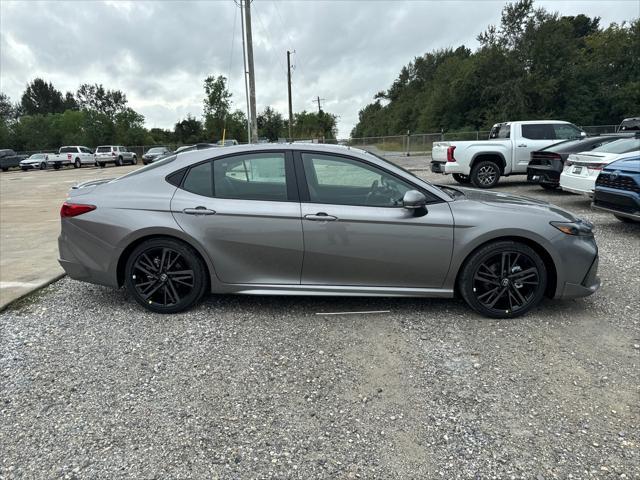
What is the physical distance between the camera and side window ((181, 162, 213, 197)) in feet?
12.9

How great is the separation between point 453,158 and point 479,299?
30.1ft

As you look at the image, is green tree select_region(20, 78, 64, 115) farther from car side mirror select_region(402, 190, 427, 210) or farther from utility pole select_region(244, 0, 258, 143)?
car side mirror select_region(402, 190, 427, 210)

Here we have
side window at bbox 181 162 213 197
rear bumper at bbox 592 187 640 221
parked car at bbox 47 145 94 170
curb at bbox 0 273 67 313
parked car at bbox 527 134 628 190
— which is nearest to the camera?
side window at bbox 181 162 213 197

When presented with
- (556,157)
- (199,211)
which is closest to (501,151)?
(556,157)

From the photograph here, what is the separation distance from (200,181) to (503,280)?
282 cm

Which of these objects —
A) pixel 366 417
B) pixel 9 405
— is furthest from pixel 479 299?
pixel 9 405

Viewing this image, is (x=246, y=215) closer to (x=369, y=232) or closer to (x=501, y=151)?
(x=369, y=232)

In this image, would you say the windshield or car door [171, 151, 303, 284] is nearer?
car door [171, 151, 303, 284]

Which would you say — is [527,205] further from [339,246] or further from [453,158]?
[453,158]

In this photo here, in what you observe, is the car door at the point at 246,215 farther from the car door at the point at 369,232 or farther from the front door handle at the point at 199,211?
the car door at the point at 369,232

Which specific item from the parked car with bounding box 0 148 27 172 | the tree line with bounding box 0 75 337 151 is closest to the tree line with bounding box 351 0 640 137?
the tree line with bounding box 0 75 337 151

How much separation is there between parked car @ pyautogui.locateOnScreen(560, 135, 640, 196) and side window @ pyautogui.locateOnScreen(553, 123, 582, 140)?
11.9 feet

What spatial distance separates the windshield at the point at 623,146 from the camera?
8.58 m

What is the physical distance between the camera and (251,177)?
13.0 feet
